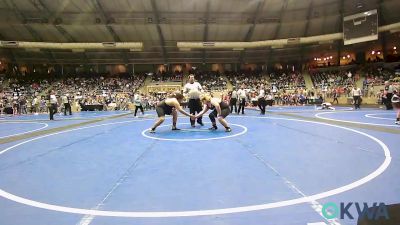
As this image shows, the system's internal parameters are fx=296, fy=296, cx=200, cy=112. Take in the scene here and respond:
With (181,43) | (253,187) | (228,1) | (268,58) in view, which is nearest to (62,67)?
(181,43)

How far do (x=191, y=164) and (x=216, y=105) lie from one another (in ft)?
15.2

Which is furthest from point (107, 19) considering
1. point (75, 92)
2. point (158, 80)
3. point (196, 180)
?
point (196, 180)

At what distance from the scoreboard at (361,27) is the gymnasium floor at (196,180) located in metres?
28.5

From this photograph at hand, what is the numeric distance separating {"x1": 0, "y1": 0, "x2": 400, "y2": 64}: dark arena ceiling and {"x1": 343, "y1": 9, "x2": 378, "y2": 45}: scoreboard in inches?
40.4

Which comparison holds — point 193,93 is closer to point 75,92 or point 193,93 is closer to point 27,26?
point 75,92

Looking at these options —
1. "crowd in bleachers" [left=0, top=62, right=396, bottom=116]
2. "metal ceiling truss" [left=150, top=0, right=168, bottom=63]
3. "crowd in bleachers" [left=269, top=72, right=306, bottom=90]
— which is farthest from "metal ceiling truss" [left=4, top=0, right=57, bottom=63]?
"crowd in bleachers" [left=269, top=72, right=306, bottom=90]

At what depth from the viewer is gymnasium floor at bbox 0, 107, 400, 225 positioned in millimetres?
3236

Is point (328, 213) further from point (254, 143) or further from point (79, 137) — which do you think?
point (79, 137)

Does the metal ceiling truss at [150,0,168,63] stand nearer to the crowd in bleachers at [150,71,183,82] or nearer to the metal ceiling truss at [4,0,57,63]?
the crowd in bleachers at [150,71,183,82]

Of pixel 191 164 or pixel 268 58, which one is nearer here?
pixel 191 164

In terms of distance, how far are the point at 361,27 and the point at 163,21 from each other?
70.5 feet

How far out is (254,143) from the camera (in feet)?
24.1

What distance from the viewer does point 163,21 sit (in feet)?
108

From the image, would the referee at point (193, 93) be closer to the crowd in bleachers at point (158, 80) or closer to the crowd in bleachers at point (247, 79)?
the crowd in bleachers at point (158, 80)
